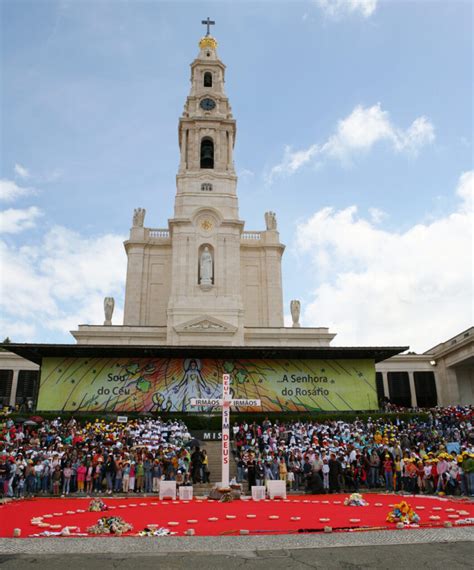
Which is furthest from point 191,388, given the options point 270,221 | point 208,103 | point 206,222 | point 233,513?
point 208,103

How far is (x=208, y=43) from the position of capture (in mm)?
55688

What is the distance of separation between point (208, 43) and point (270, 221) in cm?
2323

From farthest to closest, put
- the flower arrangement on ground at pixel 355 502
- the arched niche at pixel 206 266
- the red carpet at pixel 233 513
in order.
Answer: the arched niche at pixel 206 266
the flower arrangement on ground at pixel 355 502
the red carpet at pixel 233 513

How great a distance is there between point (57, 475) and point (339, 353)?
2008cm

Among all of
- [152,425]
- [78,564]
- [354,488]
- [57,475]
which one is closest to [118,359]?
[152,425]

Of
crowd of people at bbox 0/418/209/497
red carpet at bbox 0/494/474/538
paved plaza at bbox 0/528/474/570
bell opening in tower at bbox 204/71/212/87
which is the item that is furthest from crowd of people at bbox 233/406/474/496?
bell opening in tower at bbox 204/71/212/87

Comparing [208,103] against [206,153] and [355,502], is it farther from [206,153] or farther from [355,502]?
[355,502]

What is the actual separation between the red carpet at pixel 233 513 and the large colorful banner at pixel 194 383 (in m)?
14.8

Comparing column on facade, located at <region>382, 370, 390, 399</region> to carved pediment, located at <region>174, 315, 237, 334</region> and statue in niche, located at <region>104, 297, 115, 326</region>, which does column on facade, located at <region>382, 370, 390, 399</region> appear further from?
statue in niche, located at <region>104, 297, 115, 326</region>

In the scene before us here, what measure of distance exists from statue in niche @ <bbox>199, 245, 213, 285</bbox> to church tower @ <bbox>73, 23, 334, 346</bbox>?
3.5 inches

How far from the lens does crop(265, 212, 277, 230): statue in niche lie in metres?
49.4

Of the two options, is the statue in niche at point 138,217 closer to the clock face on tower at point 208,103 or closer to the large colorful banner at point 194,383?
the clock face on tower at point 208,103

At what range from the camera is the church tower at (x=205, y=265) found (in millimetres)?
40469

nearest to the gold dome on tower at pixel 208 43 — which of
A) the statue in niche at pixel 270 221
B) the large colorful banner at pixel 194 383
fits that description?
the statue in niche at pixel 270 221
